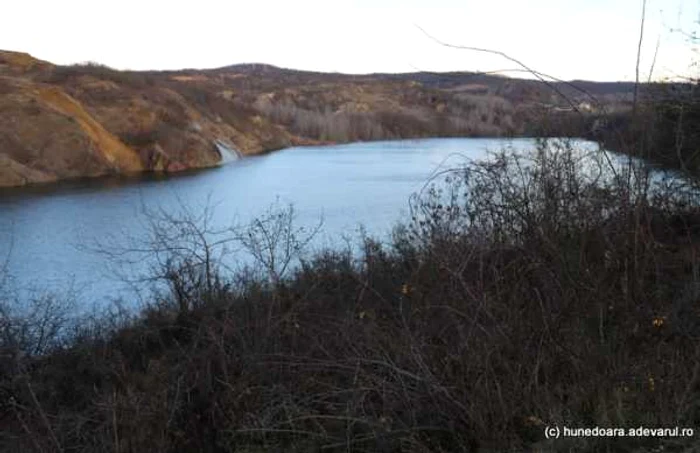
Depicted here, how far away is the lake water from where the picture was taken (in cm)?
1398

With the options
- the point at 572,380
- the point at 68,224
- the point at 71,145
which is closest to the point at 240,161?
the point at 71,145

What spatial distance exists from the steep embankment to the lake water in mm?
2931

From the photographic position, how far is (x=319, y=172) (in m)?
35.7

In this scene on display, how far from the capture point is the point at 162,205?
2278cm

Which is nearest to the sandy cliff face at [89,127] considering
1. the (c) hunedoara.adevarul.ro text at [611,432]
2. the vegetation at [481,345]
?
the vegetation at [481,345]

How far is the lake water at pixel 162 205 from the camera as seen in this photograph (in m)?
14.0

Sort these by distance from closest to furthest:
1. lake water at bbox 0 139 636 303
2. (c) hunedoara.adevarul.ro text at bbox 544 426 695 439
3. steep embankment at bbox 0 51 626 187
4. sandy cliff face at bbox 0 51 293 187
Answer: (c) hunedoara.adevarul.ro text at bbox 544 426 695 439 < lake water at bbox 0 139 636 303 < steep embankment at bbox 0 51 626 187 < sandy cliff face at bbox 0 51 293 187

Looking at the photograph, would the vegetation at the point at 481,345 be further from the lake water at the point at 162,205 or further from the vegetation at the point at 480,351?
the lake water at the point at 162,205

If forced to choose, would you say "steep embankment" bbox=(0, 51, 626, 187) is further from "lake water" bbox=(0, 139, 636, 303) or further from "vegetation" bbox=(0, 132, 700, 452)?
"lake water" bbox=(0, 139, 636, 303)

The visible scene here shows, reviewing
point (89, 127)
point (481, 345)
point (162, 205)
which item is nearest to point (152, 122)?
point (89, 127)

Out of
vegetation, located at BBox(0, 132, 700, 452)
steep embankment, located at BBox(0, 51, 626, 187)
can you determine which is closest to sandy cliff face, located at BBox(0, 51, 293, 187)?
steep embankment, located at BBox(0, 51, 626, 187)

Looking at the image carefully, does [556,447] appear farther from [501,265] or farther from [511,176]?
[511,176]

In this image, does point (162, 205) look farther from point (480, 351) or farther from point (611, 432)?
point (611, 432)

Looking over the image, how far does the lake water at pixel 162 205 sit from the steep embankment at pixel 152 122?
9.62 ft
